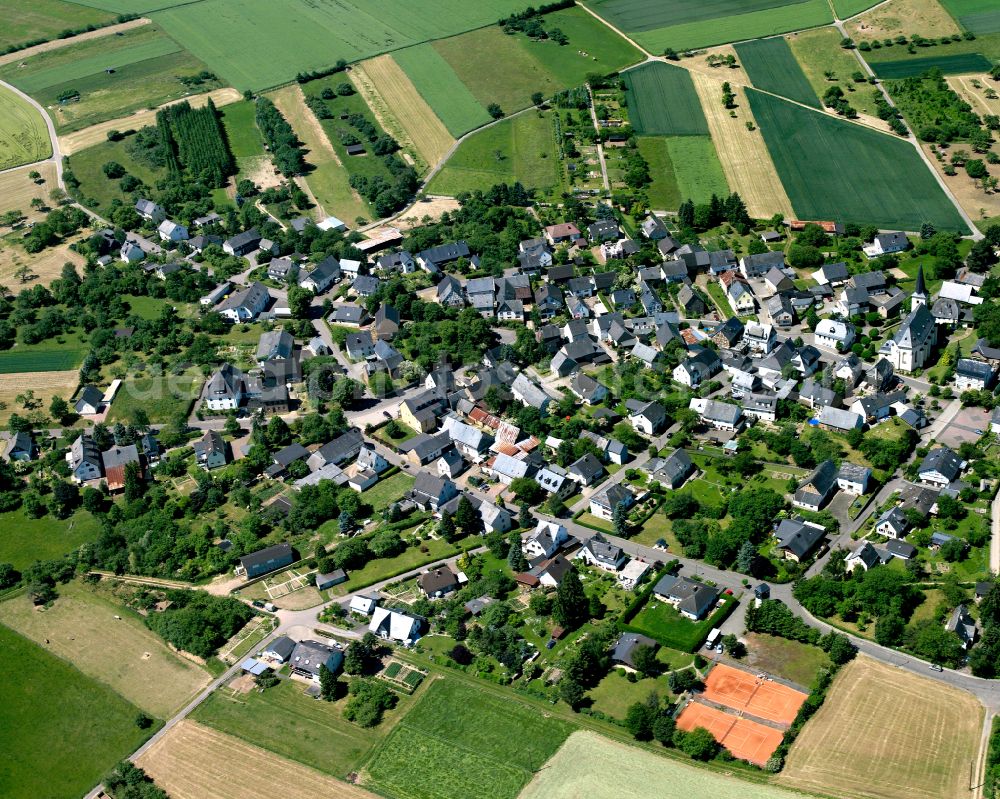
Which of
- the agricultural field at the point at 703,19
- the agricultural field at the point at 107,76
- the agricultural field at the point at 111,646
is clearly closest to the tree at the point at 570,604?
the agricultural field at the point at 111,646

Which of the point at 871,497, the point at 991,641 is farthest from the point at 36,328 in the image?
the point at 991,641

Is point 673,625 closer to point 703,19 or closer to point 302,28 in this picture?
point 703,19

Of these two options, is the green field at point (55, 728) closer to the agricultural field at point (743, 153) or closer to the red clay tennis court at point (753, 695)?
the red clay tennis court at point (753, 695)

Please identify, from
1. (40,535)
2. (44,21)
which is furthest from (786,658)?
(44,21)

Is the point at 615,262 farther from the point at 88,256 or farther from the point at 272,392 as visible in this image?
the point at 88,256

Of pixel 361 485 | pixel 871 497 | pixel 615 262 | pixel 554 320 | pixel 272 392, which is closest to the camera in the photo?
pixel 871 497

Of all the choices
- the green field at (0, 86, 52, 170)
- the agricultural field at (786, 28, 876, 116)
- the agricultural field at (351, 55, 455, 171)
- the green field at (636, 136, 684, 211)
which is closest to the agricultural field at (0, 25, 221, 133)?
the green field at (0, 86, 52, 170)
